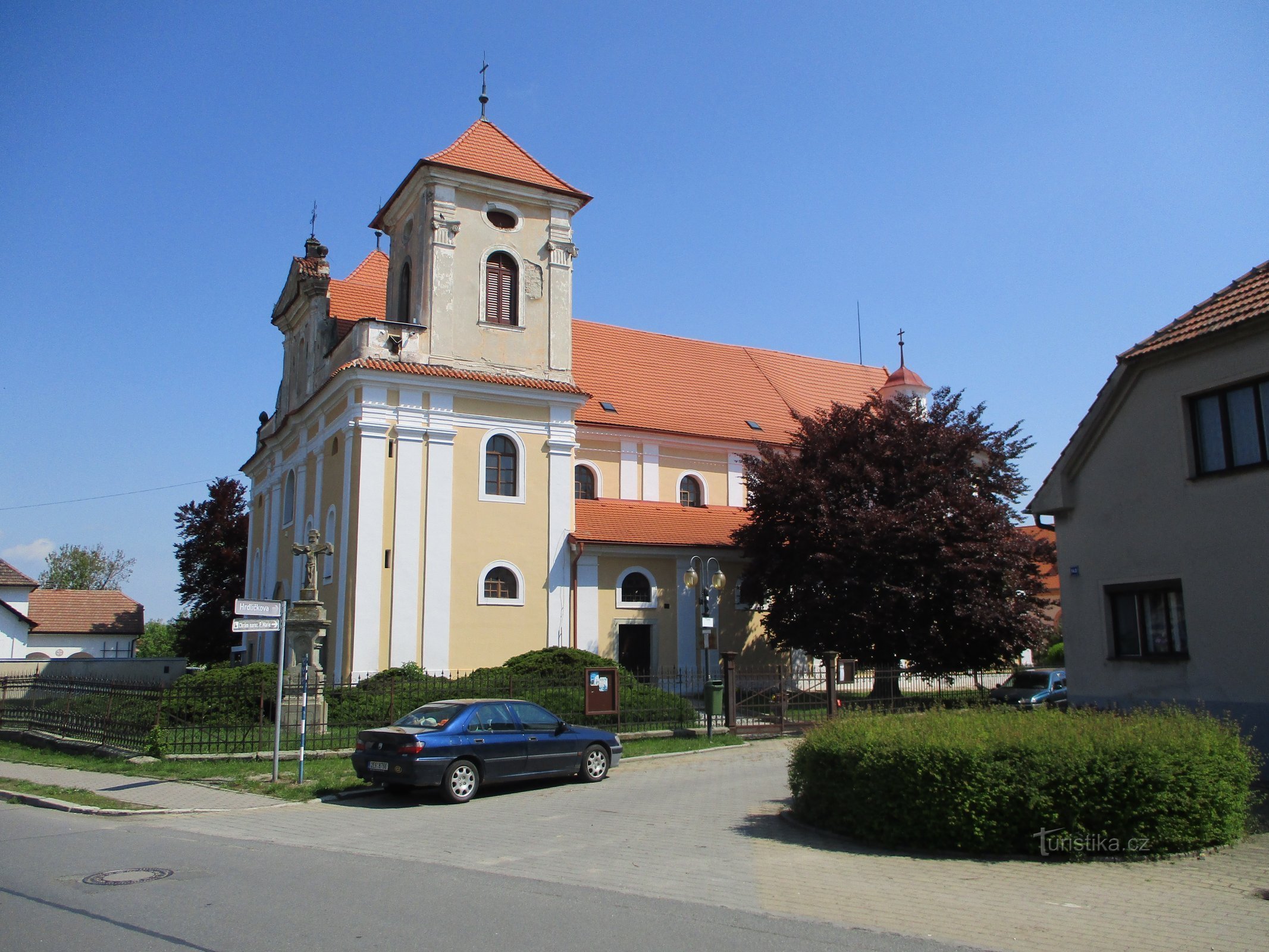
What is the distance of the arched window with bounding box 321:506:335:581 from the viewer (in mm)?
26656

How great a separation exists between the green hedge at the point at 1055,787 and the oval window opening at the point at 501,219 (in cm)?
2179

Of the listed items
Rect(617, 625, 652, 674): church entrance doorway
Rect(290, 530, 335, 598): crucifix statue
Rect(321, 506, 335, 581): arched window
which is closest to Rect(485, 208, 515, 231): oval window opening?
Rect(321, 506, 335, 581): arched window

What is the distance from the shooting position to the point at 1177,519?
14516 millimetres

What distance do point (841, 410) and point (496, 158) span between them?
12.7 metres

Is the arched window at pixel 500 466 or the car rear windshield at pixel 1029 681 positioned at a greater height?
the arched window at pixel 500 466

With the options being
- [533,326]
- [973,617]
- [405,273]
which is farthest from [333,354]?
[973,617]

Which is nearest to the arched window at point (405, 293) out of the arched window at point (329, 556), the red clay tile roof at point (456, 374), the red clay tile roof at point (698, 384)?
the red clay tile roof at point (456, 374)

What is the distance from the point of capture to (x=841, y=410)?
94.0ft

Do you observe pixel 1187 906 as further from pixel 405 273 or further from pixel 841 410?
pixel 405 273

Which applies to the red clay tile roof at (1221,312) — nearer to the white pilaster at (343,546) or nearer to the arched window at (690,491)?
the white pilaster at (343,546)

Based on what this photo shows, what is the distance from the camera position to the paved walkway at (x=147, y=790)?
12.6m

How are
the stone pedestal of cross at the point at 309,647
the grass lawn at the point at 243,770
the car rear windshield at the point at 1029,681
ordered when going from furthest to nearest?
1. the car rear windshield at the point at 1029,681
2. the stone pedestal of cross at the point at 309,647
3. the grass lawn at the point at 243,770

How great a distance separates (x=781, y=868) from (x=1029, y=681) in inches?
794

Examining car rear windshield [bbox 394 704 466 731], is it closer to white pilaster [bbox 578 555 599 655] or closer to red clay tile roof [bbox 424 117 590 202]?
white pilaster [bbox 578 555 599 655]
